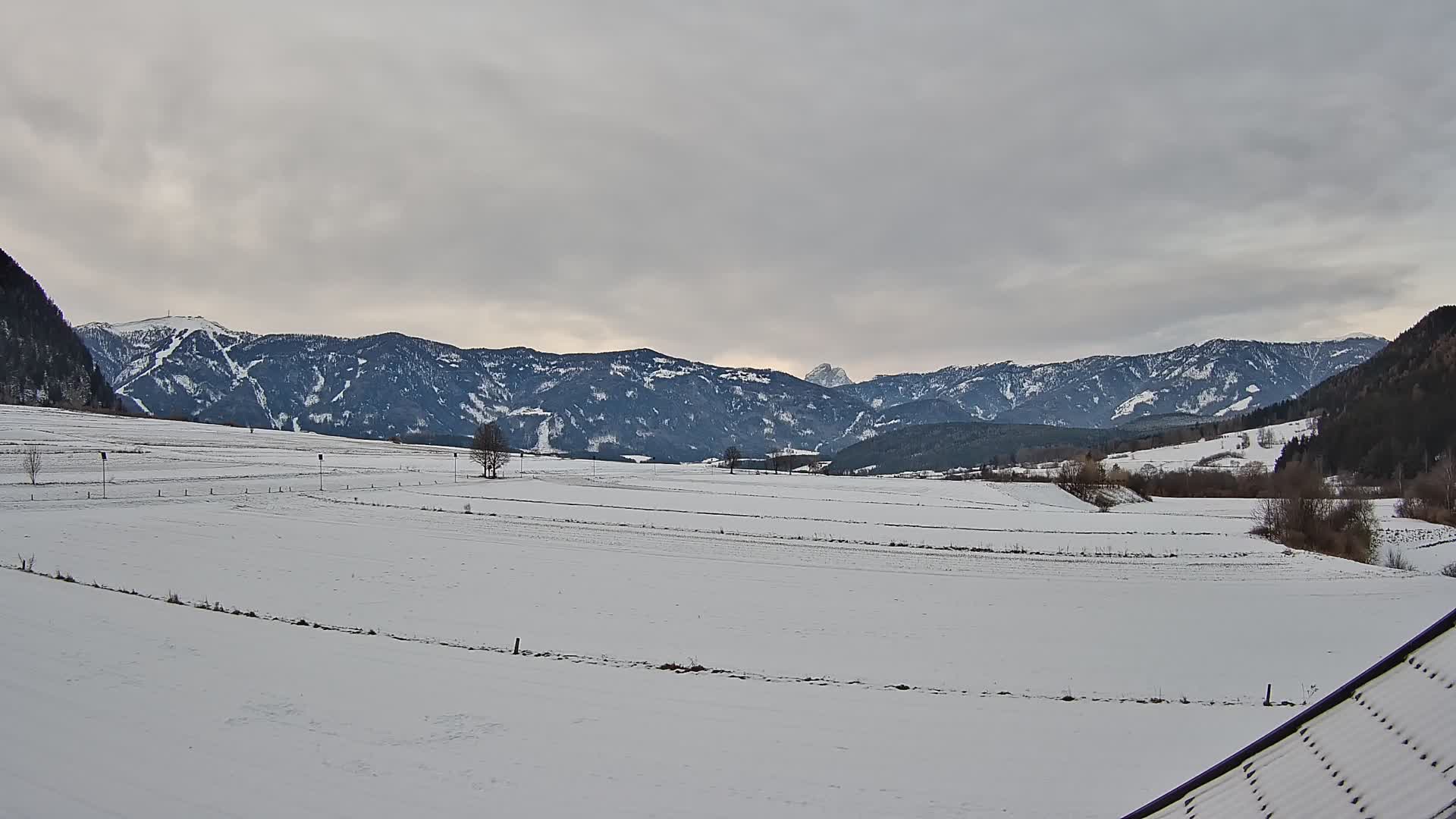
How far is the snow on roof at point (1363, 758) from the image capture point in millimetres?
3914

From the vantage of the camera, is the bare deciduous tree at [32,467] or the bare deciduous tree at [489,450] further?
the bare deciduous tree at [489,450]

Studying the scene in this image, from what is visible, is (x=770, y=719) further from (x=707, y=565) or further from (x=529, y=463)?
(x=529, y=463)

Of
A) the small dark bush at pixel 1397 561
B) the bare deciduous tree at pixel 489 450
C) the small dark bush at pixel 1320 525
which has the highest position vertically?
the bare deciduous tree at pixel 489 450

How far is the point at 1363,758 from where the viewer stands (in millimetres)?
4316

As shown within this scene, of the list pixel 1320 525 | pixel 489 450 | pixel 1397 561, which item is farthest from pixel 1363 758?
pixel 489 450

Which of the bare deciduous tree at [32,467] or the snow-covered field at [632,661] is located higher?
the bare deciduous tree at [32,467]

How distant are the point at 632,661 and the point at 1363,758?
15626 millimetres

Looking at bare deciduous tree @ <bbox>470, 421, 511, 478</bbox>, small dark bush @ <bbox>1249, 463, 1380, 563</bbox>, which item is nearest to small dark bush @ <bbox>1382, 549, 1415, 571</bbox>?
small dark bush @ <bbox>1249, 463, 1380, 563</bbox>

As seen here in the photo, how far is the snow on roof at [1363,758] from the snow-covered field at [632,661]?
218 inches

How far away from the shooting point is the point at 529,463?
415 feet

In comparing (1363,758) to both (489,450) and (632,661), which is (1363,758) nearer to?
(632,661)

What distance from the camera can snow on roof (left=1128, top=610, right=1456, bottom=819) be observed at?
3914mm

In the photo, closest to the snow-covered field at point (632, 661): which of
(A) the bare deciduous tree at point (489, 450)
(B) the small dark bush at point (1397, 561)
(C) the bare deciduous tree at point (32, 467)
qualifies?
(B) the small dark bush at point (1397, 561)

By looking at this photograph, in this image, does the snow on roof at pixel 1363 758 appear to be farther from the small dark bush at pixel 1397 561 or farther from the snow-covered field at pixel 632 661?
the small dark bush at pixel 1397 561
